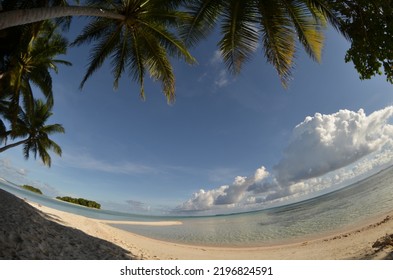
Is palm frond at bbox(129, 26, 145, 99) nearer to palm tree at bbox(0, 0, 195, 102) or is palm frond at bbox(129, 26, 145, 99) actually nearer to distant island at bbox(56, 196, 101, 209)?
palm tree at bbox(0, 0, 195, 102)

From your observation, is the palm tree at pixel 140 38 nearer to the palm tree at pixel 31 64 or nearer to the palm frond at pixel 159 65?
the palm frond at pixel 159 65

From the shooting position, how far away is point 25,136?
21.8m

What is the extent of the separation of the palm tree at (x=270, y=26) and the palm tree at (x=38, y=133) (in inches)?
733

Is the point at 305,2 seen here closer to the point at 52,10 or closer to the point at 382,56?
the point at 382,56

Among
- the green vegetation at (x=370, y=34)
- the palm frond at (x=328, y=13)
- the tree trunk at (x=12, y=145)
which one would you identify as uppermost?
the tree trunk at (x=12, y=145)

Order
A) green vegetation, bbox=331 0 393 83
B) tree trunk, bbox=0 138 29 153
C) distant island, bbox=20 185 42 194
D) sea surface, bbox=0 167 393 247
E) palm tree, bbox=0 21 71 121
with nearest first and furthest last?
1. green vegetation, bbox=331 0 393 83
2. palm tree, bbox=0 21 71 121
3. sea surface, bbox=0 167 393 247
4. tree trunk, bbox=0 138 29 153
5. distant island, bbox=20 185 42 194

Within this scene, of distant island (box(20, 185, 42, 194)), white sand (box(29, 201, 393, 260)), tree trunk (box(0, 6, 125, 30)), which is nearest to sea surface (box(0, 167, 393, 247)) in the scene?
white sand (box(29, 201, 393, 260))

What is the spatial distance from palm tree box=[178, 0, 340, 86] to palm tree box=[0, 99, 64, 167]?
18.6 metres

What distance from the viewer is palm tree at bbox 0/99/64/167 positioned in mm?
20750

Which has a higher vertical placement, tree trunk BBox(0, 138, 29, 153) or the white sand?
tree trunk BBox(0, 138, 29, 153)

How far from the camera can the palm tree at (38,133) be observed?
20.8m

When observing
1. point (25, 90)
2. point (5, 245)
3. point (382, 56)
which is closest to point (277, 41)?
point (382, 56)

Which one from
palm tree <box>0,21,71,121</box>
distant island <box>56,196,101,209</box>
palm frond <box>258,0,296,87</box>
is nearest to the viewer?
palm frond <box>258,0,296,87</box>

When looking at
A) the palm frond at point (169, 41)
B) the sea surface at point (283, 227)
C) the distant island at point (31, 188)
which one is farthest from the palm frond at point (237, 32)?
the distant island at point (31, 188)
